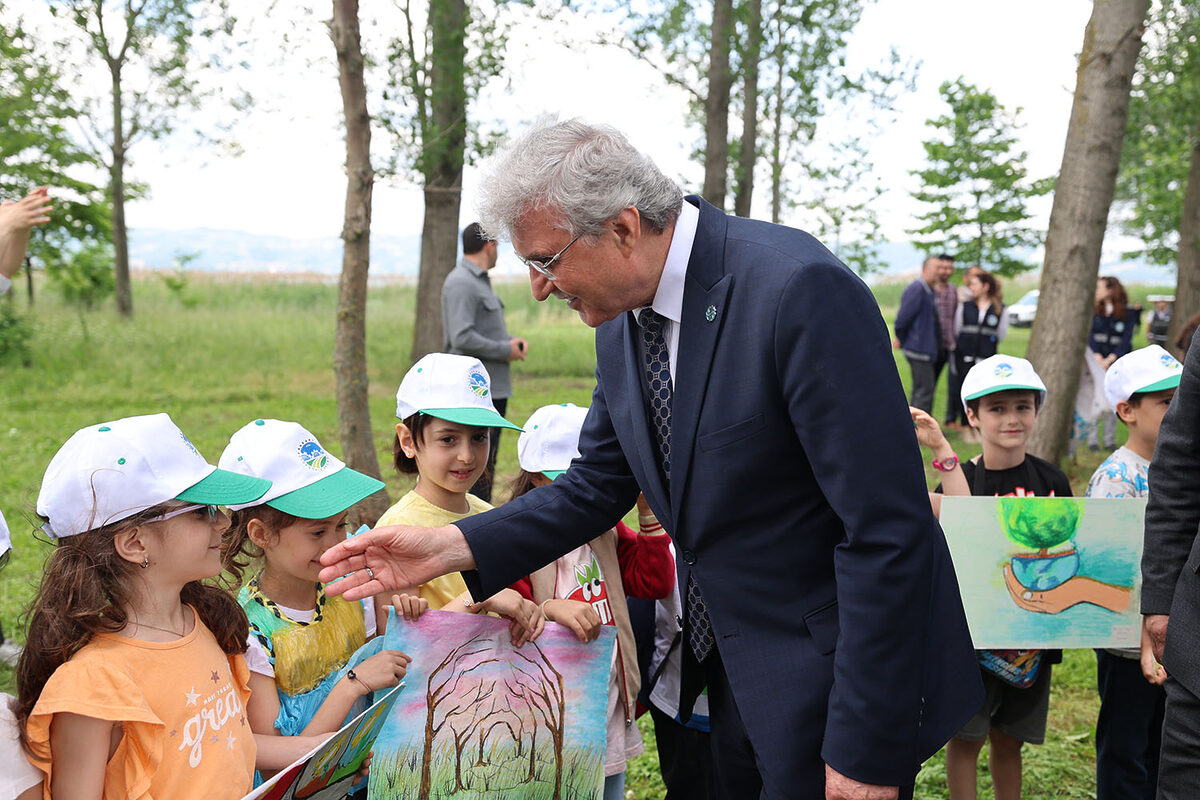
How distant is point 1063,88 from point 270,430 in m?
7.27

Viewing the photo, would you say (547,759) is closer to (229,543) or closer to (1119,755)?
(229,543)

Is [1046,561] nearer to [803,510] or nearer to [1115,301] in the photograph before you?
[803,510]

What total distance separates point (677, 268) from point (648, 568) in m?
1.32

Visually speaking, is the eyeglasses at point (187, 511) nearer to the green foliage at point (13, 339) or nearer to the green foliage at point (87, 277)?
the green foliage at point (13, 339)

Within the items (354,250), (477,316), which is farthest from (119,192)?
(354,250)

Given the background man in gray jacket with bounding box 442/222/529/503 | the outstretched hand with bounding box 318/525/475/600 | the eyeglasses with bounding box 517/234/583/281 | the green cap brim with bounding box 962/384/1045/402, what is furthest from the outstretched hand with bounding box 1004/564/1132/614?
the background man in gray jacket with bounding box 442/222/529/503

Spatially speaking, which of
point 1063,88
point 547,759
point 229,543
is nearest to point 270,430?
point 229,543

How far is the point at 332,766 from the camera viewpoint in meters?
2.02

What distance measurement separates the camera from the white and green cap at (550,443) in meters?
3.18

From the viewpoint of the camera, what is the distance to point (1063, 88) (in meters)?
7.84

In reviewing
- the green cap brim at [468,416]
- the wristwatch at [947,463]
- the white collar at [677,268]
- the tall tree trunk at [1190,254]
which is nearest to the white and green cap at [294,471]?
the green cap brim at [468,416]

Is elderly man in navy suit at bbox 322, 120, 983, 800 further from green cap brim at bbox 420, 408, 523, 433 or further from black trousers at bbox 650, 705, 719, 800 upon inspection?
black trousers at bbox 650, 705, 719, 800

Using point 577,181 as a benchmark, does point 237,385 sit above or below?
below

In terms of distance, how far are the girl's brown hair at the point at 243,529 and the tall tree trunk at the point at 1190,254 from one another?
44.1 feet
